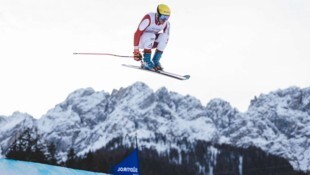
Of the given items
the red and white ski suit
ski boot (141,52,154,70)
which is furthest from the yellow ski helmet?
ski boot (141,52,154,70)

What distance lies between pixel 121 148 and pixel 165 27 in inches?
6937

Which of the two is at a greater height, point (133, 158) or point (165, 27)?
point (165, 27)

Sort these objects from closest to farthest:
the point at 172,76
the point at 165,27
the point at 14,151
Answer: the point at 165,27
the point at 172,76
the point at 14,151

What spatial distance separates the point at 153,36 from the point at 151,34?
8 centimetres

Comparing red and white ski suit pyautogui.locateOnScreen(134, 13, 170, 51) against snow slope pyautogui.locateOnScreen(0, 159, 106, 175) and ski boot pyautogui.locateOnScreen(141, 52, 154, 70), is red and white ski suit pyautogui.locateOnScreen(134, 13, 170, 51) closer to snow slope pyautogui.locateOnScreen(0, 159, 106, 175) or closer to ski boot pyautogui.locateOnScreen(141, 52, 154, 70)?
ski boot pyautogui.locateOnScreen(141, 52, 154, 70)

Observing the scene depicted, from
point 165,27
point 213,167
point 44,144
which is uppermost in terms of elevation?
point 165,27

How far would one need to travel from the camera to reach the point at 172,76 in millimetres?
14047

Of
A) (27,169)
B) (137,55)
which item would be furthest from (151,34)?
(27,169)

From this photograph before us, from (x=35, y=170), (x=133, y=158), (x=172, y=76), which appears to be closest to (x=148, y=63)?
(x=172, y=76)

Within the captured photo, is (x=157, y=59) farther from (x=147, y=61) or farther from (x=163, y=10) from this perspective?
(x=163, y=10)

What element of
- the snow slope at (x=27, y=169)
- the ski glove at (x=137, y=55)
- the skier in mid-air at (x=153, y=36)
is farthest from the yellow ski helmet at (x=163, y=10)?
the snow slope at (x=27, y=169)

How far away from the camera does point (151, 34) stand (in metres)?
12.8

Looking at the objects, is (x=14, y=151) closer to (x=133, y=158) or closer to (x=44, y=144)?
(x=44, y=144)

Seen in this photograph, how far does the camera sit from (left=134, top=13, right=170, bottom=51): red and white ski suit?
12305mm
